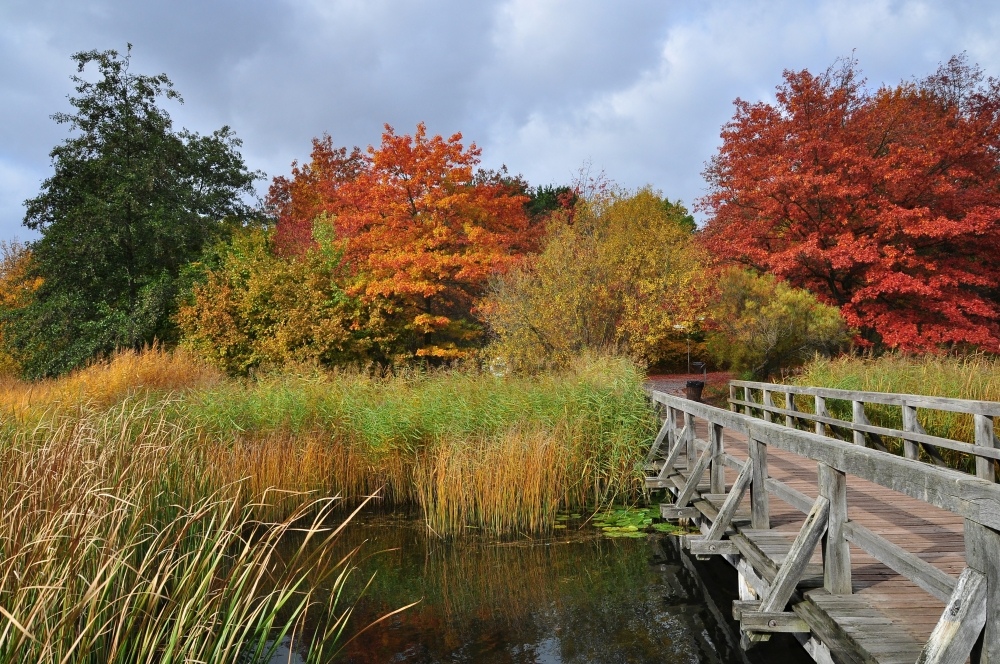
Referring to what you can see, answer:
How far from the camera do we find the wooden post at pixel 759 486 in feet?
15.8

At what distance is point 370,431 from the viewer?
9695 mm

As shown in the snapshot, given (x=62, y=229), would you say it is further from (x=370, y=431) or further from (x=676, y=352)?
(x=676, y=352)

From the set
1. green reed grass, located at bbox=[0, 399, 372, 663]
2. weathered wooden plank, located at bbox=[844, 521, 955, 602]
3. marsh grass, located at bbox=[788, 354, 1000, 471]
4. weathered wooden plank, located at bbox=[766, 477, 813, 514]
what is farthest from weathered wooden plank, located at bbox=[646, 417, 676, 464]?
weathered wooden plank, located at bbox=[844, 521, 955, 602]

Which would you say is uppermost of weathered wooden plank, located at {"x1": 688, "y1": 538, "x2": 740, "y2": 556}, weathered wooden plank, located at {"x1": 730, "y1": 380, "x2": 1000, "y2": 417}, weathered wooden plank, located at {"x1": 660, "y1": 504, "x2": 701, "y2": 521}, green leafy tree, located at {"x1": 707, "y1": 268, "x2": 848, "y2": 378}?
green leafy tree, located at {"x1": 707, "y1": 268, "x2": 848, "y2": 378}

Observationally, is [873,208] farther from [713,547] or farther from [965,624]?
[965,624]

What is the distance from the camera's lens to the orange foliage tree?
1857cm

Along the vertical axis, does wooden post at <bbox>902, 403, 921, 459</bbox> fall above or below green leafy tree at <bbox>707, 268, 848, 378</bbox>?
below

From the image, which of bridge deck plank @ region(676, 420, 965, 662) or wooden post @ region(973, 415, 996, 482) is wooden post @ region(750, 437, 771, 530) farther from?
wooden post @ region(973, 415, 996, 482)

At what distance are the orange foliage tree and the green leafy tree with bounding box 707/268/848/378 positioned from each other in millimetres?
5374

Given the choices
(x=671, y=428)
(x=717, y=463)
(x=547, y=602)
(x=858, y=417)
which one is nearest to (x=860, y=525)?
(x=717, y=463)

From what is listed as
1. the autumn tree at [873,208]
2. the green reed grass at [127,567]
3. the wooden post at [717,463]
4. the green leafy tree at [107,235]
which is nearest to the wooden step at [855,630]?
the green reed grass at [127,567]

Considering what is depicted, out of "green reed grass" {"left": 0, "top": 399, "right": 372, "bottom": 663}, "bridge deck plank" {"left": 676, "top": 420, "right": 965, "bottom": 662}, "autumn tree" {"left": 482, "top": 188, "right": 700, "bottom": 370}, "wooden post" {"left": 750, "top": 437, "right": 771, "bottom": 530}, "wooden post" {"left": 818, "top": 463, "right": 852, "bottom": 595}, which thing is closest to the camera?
"green reed grass" {"left": 0, "top": 399, "right": 372, "bottom": 663}

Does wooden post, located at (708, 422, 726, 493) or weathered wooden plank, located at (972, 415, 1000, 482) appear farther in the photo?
wooden post, located at (708, 422, 726, 493)

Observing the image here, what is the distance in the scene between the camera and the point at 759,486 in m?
4.89
